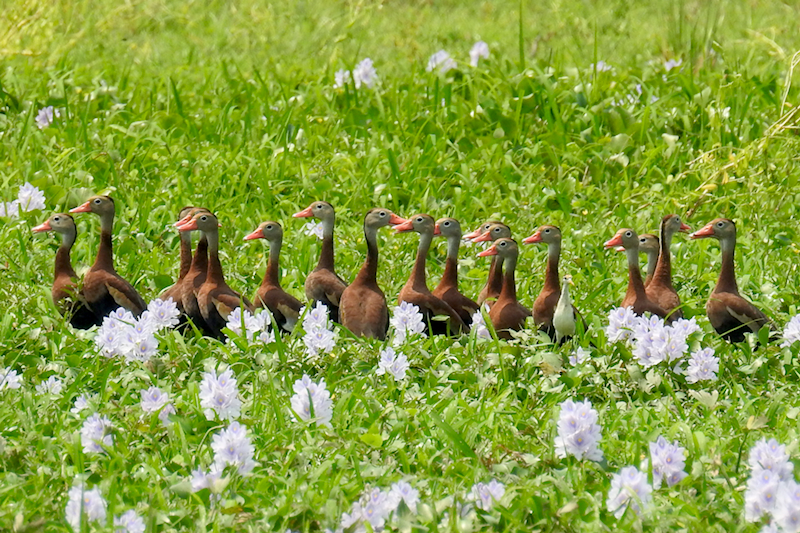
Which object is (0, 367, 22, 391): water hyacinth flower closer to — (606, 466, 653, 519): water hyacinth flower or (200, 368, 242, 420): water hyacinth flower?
(200, 368, 242, 420): water hyacinth flower

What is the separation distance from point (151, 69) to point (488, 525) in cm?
694

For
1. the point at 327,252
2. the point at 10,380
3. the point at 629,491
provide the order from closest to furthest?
the point at 629,491, the point at 10,380, the point at 327,252

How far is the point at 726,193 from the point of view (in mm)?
6859

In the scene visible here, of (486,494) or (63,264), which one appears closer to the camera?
(486,494)

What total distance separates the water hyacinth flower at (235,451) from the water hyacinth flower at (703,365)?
170 cm

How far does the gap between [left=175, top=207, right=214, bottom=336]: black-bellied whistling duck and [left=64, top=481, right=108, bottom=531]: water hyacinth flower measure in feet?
5.42

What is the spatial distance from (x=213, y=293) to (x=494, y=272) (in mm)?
1196

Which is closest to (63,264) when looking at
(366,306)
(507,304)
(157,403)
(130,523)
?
(366,306)

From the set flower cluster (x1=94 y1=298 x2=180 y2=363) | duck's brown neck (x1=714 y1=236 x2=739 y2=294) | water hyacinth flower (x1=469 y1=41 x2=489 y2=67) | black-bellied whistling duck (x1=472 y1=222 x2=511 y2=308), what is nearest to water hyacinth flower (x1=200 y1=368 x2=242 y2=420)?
flower cluster (x1=94 y1=298 x2=180 y2=363)

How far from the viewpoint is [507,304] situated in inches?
190

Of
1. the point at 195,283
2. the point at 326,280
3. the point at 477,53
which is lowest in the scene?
the point at 477,53

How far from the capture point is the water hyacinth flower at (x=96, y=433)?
144 inches

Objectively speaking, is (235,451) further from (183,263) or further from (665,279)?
(665,279)

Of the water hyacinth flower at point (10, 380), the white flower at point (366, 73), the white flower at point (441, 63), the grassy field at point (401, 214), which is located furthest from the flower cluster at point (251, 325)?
the white flower at point (441, 63)
